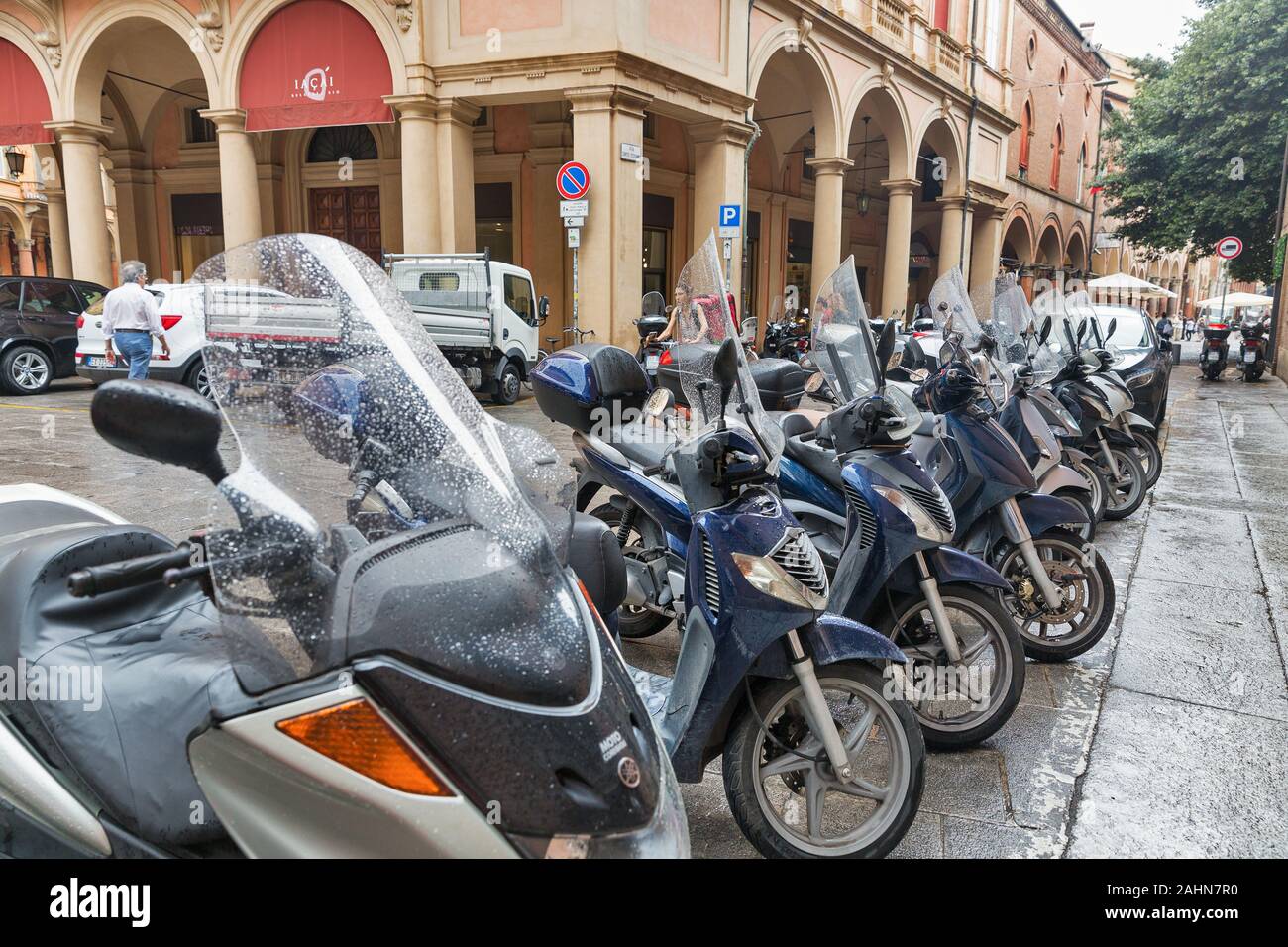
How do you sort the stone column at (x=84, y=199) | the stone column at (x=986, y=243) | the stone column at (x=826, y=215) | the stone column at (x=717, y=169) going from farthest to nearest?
the stone column at (x=986, y=243) < the stone column at (x=826, y=215) < the stone column at (x=84, y=199) < the stone column at (x=717, y=169)

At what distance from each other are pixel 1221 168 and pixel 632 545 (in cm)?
2769

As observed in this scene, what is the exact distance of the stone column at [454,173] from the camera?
1493cm

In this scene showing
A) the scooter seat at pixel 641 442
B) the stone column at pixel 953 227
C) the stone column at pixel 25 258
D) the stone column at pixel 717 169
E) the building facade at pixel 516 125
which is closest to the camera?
the scooter seat at pixel 641 442

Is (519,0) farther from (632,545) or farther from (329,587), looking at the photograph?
(329,587)

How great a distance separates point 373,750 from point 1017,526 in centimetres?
333

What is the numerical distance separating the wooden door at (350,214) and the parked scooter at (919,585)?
62.6 ft

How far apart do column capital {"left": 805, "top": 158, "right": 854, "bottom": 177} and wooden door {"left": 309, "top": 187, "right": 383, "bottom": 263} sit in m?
9.77

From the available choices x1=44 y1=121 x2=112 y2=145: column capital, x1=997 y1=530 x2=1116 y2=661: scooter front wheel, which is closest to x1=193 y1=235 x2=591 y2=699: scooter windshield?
x1=997 y1=530 x2=1116 y2=661: scooter front wheel

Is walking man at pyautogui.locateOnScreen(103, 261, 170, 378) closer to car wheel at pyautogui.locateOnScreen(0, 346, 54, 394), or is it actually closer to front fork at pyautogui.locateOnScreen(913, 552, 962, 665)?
car wheel at pyautogui.locateOnScreen(0, 346, 54, 394)

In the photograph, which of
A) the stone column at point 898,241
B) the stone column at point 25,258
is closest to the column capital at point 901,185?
the stone column at point 898,241

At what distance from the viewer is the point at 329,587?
4.45ft

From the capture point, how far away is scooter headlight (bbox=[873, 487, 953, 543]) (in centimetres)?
313

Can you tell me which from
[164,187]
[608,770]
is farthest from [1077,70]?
[608,770]

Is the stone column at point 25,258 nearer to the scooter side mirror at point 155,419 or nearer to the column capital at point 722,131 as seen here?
the column capital at point 722,131
